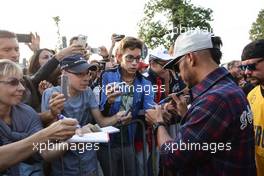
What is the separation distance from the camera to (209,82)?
2635 millimetres

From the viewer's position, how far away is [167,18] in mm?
55062

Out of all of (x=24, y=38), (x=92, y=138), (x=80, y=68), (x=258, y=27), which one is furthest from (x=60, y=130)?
(x=258, y=27)

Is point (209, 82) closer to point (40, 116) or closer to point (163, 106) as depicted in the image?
point (163, 106)

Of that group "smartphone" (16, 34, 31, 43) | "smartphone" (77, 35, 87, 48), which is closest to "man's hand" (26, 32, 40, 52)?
"smartphone" (16, 34, 31, 43)

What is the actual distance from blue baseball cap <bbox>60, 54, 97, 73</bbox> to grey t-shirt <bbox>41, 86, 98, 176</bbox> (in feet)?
0.84

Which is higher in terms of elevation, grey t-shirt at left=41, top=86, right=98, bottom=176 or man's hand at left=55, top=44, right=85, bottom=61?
man's hand at left=55, top=44, right=85, bottom=61

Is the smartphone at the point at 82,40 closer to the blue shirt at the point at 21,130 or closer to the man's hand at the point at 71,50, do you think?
the man's hand at the point at 71,50

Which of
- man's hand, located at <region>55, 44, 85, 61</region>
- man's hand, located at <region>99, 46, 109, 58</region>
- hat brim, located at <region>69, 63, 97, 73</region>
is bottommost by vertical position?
hat brim, located at <region>69, 63, 97, 73</region>

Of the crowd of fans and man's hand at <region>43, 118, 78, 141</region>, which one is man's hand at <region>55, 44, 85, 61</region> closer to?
the crowd of fans

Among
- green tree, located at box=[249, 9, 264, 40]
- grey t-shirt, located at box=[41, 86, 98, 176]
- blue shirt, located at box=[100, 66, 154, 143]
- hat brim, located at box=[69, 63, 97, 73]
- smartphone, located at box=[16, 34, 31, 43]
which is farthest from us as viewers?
green tree, located at box=[249, 9, 264, 40]

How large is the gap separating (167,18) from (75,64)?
5233cm

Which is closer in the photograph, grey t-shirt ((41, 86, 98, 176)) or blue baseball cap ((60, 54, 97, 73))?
grey t-shirt ((41, 86, 98, 176))

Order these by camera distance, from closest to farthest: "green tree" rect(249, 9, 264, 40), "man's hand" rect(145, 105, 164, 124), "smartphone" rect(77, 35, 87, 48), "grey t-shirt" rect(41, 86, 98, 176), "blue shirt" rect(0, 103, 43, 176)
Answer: "blue shirt" rect(0, 103, 43, 176)
"man's hand" rect(145, 105, 164, 124)
"grey t-shirt" rect(41, 86, 98, 176)
"smartphone" rect(77, 35, 87, 48)
"green tree" rect(249, 9, 264, 40)

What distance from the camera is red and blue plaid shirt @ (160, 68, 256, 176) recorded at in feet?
8.20
